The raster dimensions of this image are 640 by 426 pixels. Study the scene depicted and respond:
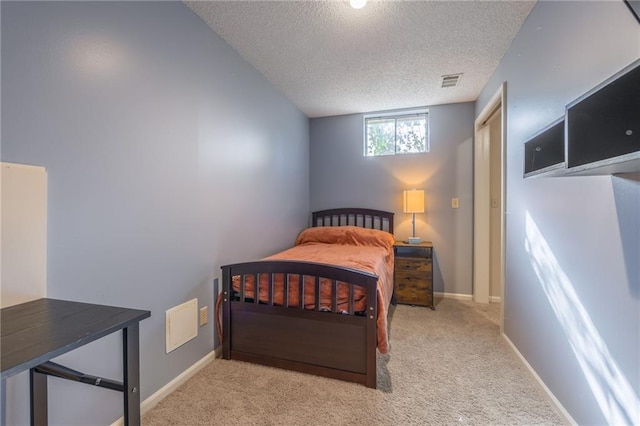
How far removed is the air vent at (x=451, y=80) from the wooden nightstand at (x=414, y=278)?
5.77 ft

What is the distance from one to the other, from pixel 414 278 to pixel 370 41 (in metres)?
2.42

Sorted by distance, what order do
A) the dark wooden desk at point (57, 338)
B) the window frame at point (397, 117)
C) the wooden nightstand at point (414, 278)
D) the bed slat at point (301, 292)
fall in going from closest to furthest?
the dark wooden desk at point (57, 338), the bed slat at point (301, 292), the wooden nightstand at point (414, 278), the window frame at point (397, 117)

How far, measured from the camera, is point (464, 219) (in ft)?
11.2

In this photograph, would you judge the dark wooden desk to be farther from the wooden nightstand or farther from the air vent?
the air vent

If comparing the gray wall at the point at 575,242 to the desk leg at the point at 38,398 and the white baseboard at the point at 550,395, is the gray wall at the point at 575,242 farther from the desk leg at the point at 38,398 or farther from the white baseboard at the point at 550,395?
the desk leg at the point at 38,398

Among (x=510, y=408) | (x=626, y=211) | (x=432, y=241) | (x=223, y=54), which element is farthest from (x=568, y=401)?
(x=223, y=54)

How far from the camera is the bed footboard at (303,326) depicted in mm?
1741

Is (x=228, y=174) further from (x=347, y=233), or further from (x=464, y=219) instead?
(x=464, y=219)

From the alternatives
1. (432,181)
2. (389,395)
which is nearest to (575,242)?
(389,395)

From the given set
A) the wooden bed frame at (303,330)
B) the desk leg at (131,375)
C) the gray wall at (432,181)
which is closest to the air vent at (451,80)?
the gray wall at (432,181)

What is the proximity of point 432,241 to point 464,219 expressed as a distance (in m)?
0.47

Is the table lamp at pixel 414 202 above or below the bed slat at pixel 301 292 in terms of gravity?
above

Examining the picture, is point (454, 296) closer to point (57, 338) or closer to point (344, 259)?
point (344, 259)

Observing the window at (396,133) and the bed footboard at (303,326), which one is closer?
the bed footboard at (303,326)
